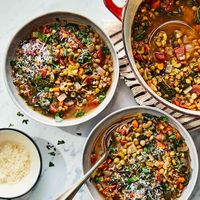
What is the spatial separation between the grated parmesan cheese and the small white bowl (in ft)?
0.06

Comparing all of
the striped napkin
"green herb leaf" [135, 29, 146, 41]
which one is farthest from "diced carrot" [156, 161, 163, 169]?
"green herb leaf" [135, 29, 146, 41]

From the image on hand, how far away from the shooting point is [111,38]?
2.92m

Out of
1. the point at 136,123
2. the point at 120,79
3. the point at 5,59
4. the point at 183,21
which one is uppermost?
the point at 5,59

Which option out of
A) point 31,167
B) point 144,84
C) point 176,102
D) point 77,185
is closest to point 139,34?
point 144,84

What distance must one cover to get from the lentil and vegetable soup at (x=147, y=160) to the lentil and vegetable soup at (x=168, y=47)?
0.70ft

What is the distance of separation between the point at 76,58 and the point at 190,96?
0.60 m

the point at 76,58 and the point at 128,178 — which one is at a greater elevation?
the point at 76,58

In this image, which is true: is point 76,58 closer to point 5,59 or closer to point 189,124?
point 5,59

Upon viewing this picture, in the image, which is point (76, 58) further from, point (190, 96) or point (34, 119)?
point (190, 96)

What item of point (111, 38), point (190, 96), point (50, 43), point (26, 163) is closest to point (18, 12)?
point (50, 43)

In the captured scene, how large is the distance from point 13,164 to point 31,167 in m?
0.10

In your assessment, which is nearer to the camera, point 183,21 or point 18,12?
point 183,21

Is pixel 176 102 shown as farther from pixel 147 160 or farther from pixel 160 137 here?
pixel 147 160

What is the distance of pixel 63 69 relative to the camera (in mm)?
2900
